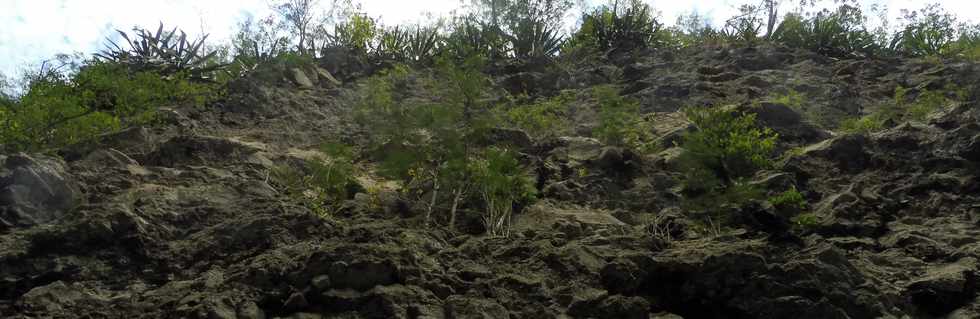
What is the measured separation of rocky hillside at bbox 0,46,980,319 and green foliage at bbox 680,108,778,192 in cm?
30

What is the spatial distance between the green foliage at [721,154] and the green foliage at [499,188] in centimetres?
177

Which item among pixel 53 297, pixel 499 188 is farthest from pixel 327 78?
pixel 53 297

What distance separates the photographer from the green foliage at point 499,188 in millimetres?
9906

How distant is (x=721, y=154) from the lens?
35.0 feet

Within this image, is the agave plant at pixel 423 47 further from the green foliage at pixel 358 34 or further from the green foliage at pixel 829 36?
the green foliage at pixel 829 36

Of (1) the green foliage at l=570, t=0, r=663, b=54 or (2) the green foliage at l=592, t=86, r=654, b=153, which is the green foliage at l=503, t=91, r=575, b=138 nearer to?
(2) the green foliage at l=592, t=86, r=654, b=153

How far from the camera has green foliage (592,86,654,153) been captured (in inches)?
514

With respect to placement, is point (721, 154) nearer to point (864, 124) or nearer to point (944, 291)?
point (944, 291)

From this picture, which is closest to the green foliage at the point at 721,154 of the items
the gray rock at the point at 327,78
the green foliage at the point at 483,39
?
the gray rock at the point at 327,78

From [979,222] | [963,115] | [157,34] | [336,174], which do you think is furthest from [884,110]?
[157,34]

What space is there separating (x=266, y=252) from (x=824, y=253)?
4503mm

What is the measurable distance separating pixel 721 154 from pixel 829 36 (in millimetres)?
9673

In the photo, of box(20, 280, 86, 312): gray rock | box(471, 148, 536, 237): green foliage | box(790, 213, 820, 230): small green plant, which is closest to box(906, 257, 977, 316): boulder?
box(790, 213, 820, 230): small green plant

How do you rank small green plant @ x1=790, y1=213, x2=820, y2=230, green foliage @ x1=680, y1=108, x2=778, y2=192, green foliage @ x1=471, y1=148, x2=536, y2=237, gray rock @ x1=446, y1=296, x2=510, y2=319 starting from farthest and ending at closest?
green foliage @ x1=680, y1=108, x2=778, y2=192
green foliage @ x1=471, y1=148, x2=536, y2=237
small green plant @ x1=790, y1=213, x2=820, y2=230
gray rock @ x1=446, y1=296, x2=510, y2=319
